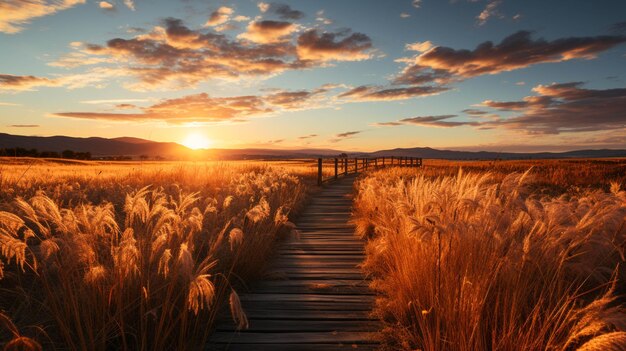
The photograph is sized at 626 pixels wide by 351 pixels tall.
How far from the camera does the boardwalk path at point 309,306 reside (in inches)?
138

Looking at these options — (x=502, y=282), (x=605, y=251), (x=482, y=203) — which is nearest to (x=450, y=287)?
(x=502, y=282)

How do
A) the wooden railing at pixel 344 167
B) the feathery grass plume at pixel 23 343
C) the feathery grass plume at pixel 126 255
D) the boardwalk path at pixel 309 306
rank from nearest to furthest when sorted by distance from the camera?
1. the feathery grass plume at pixel 23 343
2. the feathery grass plume at pixel 126 255
3. the boardwalk path at pixel 309 306
4. the wooden railing at pixel 344 167

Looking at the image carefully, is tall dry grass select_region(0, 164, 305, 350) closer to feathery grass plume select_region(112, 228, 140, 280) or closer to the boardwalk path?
feathery grass plume select_region(112, 228, 140, 280)

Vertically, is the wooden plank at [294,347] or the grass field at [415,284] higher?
the grass field at [415,284]

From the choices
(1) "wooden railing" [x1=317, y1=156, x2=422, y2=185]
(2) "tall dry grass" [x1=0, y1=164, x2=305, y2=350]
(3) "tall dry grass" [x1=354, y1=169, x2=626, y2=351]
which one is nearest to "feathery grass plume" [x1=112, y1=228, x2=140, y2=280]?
(2) "tall dry grass" [x1=0, y1=164, x2=305, y2=350]

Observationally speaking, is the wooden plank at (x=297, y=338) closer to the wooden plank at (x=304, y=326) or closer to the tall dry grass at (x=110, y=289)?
the wooden plank at (x=304, y=326)

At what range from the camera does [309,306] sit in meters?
4.31

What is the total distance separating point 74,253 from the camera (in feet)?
9.50

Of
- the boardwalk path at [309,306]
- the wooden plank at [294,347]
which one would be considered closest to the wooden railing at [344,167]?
the boardwalk path at [309,306]

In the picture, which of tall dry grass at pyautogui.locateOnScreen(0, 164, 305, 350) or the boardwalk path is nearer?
tall dry grass at pyautogui.locateOnScreen(0, 164, 305, 350)

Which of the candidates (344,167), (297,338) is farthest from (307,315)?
(344,167)

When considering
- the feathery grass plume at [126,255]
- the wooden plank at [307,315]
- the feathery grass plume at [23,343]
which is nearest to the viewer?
the feathery grass plume at [23,343]

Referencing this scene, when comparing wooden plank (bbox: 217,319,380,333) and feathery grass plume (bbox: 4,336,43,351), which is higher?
feathery grass plume (bbox: 4,336,43,351)

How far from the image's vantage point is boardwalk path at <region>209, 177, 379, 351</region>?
11.5 feet
